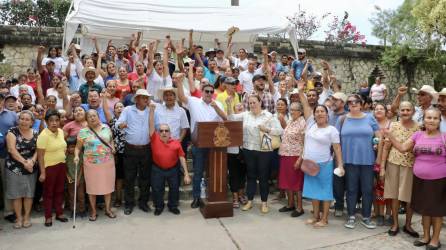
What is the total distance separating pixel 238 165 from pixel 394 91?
44.0 feet

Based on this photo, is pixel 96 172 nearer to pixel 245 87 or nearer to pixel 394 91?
pixel 245 87

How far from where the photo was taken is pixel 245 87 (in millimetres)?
8398

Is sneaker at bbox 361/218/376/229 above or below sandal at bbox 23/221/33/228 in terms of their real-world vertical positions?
above

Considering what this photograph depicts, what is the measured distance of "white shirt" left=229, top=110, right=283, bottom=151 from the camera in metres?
5.69

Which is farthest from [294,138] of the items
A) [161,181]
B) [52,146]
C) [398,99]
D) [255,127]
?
[52,146]

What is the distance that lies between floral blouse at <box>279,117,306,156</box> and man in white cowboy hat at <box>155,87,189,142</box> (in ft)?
4.86

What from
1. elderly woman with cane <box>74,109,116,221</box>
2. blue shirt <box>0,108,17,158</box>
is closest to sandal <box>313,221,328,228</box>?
elderly woman with cane <box>74,109,116,221</box>

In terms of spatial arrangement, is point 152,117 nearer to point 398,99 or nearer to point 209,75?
point 209,75

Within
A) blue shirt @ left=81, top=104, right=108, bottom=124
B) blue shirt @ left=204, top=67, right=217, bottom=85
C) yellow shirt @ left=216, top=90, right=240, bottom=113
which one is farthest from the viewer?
blue shirt @ left=204, top=67, right=217, bottom=85

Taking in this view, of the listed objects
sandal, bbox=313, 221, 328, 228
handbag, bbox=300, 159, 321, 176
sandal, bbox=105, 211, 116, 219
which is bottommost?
sandal, bbox=105, 211, 116, 219

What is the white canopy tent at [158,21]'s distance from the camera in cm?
973

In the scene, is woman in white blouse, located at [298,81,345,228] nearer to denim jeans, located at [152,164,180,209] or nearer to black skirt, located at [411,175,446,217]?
black skirt, located at [411,175,446,217]

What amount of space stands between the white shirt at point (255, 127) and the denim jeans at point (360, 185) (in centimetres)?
114

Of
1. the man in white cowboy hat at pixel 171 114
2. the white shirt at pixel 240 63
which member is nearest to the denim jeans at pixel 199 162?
the man in white cowboy hat at pixel 171 114
